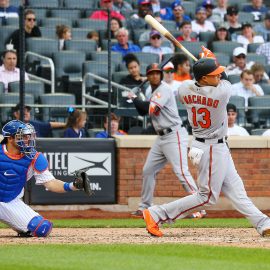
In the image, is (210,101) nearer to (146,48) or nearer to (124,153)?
(124,153)

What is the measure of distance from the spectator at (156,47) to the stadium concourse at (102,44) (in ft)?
0.06

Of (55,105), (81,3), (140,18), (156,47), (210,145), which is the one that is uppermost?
(81,3)

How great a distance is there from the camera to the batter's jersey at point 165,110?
46.1 ft

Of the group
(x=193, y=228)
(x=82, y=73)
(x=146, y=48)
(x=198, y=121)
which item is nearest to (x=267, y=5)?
(x=146, y=48)

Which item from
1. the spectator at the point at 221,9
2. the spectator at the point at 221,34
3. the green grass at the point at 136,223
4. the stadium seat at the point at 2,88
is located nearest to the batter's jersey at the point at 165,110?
the green grass at the point at 136,223

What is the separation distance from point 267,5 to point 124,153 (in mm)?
9514

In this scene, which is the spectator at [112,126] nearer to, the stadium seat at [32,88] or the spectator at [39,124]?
the spectator at [39,124]

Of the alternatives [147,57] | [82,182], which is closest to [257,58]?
[147,57]

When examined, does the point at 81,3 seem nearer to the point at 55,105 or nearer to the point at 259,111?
the point at 55,105

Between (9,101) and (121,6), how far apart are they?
5.34 meters

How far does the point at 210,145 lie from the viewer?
1098cm

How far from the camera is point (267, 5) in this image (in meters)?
24.0

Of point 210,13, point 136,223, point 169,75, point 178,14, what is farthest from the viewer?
point 210,13

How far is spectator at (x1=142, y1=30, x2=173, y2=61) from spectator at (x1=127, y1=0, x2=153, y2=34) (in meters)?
1.04
